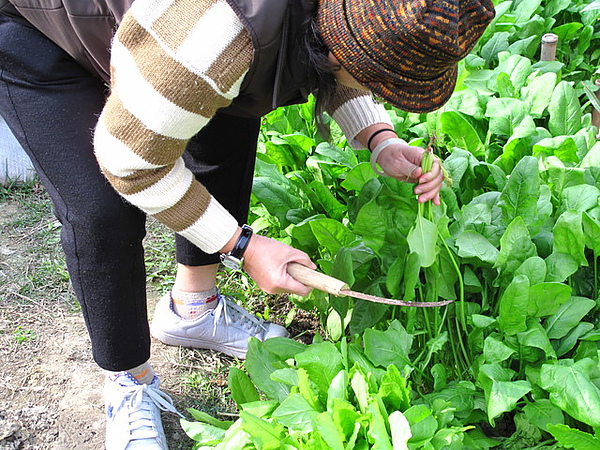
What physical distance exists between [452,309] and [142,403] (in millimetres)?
795

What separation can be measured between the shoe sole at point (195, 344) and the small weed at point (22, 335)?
0.38 metres

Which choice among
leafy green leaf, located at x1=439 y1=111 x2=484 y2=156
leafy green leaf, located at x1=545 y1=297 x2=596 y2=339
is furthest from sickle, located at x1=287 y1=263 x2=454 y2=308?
leafy green leaf, located at x1=439 y1=111 x2=484 y2=156

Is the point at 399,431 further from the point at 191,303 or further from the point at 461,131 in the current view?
the point at 461,131

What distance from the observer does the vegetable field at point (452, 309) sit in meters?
1.50

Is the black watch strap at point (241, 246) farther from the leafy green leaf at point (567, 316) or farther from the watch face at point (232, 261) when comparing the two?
the leafy green leaf at point (567, 316)

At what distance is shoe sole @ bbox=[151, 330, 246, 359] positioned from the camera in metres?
2.14

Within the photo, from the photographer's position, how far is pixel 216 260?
2.07 m

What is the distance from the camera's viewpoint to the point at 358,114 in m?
1.75

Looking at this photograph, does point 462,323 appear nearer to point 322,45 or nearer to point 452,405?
point 452,405

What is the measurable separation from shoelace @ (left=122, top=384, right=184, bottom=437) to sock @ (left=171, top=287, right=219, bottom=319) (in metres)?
0.30

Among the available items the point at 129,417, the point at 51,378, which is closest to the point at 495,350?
the point at 129,417

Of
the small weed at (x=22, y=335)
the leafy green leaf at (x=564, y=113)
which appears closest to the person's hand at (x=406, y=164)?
the leafy green leaf at (x=564, y=113)

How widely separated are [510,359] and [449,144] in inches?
34.5

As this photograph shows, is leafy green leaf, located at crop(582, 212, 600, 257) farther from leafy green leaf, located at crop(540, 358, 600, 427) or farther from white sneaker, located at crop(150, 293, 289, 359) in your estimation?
white sneaker, located at crop(150, 293, 289, 359)
